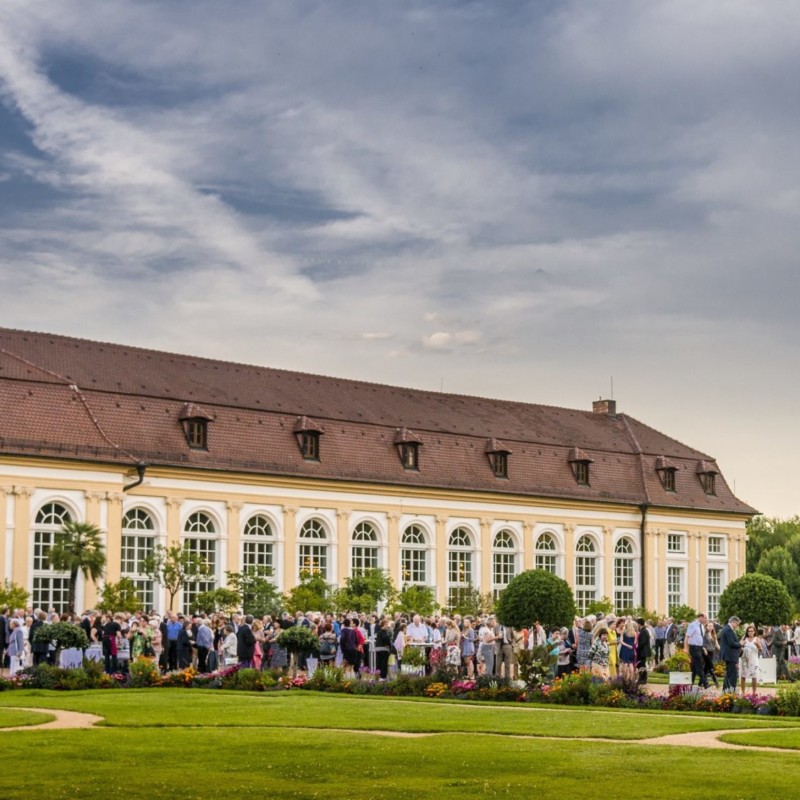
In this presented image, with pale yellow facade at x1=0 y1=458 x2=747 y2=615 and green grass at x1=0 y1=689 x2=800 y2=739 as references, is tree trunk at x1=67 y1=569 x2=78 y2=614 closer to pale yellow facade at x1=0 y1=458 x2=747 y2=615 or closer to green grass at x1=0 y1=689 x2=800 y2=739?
pale yellow facade at x1=0 y1=458 x2=747 y2=615

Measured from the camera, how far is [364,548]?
60.6 meters

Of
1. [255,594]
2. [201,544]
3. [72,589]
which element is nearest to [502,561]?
[255,594]

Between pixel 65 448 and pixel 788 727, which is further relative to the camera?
pixel 65 448

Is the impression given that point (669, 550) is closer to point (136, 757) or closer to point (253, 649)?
point (253, 649)

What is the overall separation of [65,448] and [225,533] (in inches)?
310

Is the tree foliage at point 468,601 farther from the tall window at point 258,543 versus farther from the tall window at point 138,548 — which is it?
the tall window at point 138,548

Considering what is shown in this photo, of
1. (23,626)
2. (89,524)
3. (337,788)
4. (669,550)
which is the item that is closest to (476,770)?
(337,788)

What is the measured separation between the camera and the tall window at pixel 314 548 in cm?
5828

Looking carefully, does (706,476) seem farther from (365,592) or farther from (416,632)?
(416,632)

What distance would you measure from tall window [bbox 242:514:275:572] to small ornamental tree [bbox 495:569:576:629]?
9223 mm

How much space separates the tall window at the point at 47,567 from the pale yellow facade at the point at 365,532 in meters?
0.06

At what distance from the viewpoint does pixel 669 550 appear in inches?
2837

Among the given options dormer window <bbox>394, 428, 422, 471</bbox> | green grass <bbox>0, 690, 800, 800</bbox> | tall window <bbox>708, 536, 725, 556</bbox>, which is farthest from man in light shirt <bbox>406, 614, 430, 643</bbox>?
tall window <bbox>708, 536, 725, 556</bbox>

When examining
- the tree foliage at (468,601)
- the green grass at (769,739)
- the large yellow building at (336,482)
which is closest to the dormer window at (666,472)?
the large yellow building at (336,482)
